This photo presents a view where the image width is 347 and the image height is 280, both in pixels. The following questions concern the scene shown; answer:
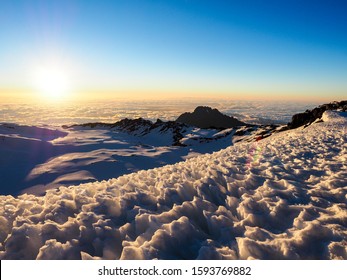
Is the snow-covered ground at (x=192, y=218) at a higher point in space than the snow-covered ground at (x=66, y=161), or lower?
higher

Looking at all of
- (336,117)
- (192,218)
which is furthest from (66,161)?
(192,218)

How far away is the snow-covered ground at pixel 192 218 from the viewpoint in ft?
16.8

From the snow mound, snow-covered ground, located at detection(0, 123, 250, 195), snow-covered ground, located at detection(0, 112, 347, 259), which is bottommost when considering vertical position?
snow-covered ground, located at detection(0, 123, 250, 195)

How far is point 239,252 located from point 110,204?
3.58 meters

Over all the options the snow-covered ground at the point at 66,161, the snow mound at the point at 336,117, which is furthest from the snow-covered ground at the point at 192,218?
the snow-covered ground at the point at 66,161

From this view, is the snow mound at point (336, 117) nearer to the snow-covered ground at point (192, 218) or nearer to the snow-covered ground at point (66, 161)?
the snow-covered ground at point (192, 218)

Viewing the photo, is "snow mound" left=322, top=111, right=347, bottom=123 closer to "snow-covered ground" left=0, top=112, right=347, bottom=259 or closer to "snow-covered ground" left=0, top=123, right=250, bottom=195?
"snow-covered ground" left=0, top=112, right=347, bottom=259

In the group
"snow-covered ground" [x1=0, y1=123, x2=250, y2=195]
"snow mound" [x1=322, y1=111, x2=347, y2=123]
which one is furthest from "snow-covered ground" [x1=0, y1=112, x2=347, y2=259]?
"snow-covered ground" [x1=0, y1=123, x2=250, y2=195]

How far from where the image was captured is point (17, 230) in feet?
18.7

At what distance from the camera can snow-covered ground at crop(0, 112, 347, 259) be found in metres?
5.12

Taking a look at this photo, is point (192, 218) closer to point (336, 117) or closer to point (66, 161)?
point (336, 117)

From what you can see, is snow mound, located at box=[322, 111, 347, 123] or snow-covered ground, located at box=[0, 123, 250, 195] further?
snow-covered ground, located at box=[0, 123, 250, 195]

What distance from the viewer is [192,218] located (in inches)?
251

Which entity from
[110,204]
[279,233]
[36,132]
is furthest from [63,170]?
[36,132]
